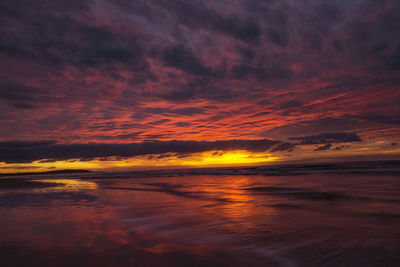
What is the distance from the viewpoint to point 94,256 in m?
3.89

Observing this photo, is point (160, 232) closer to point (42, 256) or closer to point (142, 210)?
point (42, 256)

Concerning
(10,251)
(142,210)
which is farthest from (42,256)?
(142,210)

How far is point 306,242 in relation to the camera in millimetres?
4379

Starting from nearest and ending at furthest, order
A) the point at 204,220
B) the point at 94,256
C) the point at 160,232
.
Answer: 1. the point at 94,256
2. the point at 160,232
3. the point at 204,220

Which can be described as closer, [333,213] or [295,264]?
[295,264]

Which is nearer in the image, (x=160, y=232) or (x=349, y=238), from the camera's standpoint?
(x=349, y=238)

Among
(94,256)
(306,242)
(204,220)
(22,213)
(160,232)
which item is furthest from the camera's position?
(22,213)

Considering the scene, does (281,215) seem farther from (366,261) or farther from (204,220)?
(366,261)

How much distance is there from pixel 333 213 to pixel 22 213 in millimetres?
9233

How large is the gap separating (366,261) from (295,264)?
1008 mm

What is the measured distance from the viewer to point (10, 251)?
4.13 m

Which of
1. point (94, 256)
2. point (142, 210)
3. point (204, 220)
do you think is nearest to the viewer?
point (94, 256)

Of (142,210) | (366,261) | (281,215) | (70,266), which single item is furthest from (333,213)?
(70,266)

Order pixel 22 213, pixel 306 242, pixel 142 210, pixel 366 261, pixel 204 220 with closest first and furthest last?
pixel 366 261
pixel 306 242
pixel 204 220
pixel 22 213
pixel 142 210
